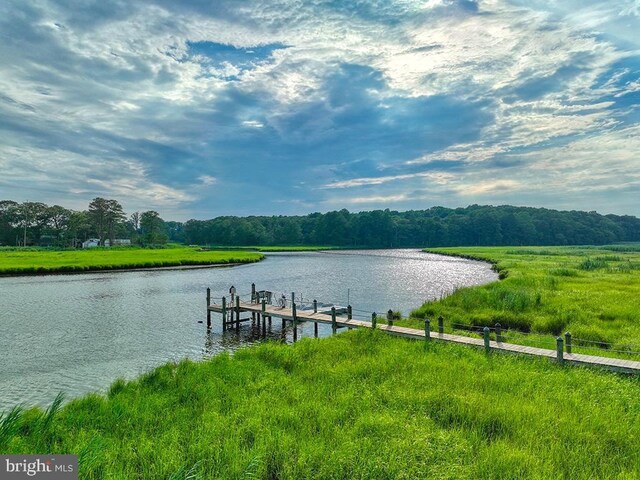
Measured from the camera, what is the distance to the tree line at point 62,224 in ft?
462

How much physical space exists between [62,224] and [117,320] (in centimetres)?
14781

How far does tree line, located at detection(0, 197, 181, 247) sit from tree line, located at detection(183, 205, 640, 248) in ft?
131

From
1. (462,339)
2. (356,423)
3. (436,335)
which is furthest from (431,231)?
(356,423)

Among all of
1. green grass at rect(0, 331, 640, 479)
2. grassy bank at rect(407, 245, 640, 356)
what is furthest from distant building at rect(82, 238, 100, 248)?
green grass at rect(0, 331, 640, 479)

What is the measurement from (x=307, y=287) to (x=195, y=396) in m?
35.6

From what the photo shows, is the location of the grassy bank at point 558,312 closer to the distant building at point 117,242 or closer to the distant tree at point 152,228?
the distant tree at point 152,228

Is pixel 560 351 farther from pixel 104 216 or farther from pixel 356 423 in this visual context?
pixel 104 216

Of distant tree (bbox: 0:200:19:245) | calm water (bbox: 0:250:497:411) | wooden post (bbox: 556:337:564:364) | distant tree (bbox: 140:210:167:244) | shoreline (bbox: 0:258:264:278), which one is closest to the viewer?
wooden post (bbox: 556:337:564:364)

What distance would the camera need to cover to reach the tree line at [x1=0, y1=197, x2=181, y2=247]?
140750mm

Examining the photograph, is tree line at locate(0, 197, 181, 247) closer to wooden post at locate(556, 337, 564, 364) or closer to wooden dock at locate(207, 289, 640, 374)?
wooden dock at locate(207, 289, 640, 374)

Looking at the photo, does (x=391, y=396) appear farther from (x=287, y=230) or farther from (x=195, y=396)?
(x=287, y=230)

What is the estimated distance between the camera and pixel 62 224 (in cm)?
15212

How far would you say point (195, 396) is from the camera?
13.5 m

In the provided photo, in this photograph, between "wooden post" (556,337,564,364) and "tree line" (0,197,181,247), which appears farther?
"tree line" (0,197,181,247)
